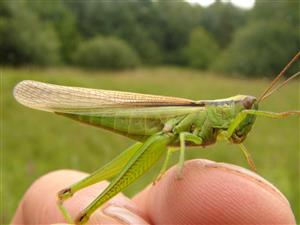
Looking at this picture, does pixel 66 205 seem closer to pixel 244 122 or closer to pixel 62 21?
pixel 244 122

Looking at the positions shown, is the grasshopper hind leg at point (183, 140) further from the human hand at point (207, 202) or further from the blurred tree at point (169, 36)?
the blurred tree at point (169, 36)

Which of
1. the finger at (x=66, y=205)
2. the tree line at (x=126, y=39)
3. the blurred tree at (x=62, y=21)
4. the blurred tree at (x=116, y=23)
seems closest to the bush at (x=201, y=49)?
the tree line at (x=126, y=39)

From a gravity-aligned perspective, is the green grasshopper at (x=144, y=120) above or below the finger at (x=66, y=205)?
above

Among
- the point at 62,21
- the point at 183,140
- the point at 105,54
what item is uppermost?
the point at 62,21

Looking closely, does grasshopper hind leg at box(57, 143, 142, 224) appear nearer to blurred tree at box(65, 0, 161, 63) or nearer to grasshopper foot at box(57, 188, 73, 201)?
grasshopper foot at box(57, 188, 73, 201)

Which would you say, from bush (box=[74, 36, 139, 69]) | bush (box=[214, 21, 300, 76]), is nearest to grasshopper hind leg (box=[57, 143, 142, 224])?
bush (box=[214, 21, 300, 76])

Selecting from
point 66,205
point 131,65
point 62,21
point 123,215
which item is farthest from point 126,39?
point 123,215
